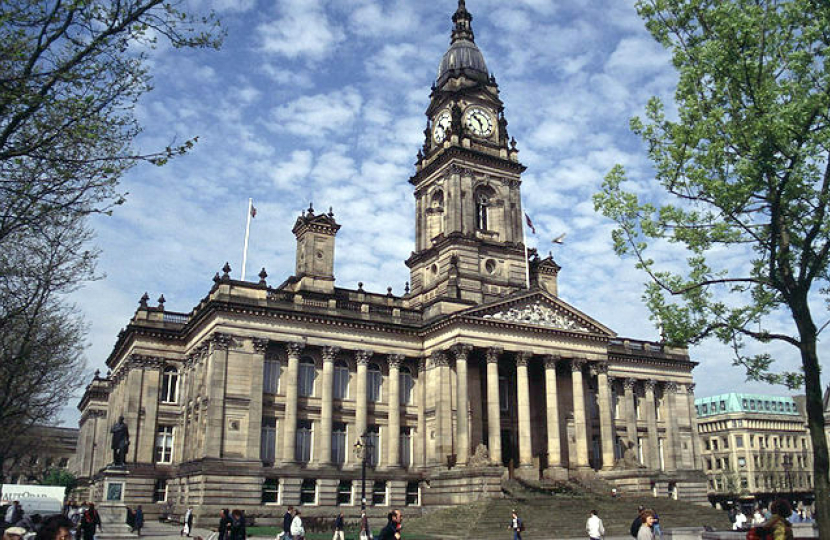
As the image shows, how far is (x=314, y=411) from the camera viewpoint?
5031 centimetres

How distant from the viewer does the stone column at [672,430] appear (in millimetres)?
63991

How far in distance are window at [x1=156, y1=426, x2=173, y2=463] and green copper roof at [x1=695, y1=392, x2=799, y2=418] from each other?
295ft

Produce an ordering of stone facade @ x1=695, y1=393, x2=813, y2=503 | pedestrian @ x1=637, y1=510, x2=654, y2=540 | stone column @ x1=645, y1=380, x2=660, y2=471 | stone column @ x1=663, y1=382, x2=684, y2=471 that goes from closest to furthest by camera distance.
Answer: pedestrian @ x1=637, y1=510, x2=654, y2=540
stone column @ x1=645, y1=380, x2=660, y2=471
stone column @ x1=663, y1=382, x2=684, y2=471
stone facade @ x1=695, y1=393, x2=813, y2=503

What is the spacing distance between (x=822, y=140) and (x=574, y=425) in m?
37.6

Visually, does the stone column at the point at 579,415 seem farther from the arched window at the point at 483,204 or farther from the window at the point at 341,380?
the window at the point at 341,380

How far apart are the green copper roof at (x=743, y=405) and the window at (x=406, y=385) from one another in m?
76.9

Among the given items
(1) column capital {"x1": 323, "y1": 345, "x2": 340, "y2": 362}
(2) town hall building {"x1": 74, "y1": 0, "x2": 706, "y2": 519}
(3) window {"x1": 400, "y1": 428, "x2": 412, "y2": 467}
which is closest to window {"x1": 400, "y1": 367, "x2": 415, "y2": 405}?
(2) town hall building {"x1": 74, "y1": 0, "x2": 706, "y2": 519}

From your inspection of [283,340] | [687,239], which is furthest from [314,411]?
[687,239]

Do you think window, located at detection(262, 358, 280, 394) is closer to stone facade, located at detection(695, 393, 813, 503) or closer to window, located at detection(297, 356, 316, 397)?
window, located at detection(297, 356, 316, 397)

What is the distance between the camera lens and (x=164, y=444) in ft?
174

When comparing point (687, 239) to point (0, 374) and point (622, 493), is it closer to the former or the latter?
point (622, 493)

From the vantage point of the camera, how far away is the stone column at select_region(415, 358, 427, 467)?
5262cm

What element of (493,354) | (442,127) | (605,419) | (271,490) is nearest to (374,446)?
(271,490)

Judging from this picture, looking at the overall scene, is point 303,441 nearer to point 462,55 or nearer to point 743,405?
point 462,55
